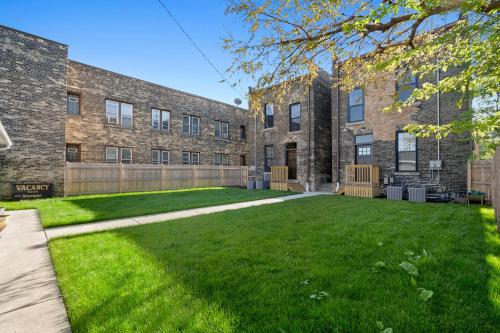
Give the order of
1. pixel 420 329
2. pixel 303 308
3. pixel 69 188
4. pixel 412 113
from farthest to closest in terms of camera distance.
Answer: pixel 69 188, pixel 412 113, pixel 303 308, pixel 420 329

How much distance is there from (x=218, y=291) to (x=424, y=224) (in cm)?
575

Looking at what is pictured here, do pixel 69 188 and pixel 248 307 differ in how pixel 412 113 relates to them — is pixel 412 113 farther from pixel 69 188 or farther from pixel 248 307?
pixel 69 188

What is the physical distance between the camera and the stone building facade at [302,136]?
54.3 ft

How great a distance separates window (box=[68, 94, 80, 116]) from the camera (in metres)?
14.7

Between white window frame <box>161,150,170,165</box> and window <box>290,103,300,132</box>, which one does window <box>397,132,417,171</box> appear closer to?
window <box>290,103,300,132</box>

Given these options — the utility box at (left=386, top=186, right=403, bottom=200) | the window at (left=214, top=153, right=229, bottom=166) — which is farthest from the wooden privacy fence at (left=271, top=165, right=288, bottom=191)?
the window at (left=214, top=153, right=229, bottom=166)

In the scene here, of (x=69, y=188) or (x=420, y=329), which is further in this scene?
(x=69, y=188)

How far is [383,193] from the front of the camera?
13211 mm

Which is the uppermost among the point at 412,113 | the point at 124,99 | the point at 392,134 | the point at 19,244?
the point at 124,99

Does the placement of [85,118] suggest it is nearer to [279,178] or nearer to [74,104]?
[74,104]

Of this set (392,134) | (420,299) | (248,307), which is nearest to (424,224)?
(420,299)

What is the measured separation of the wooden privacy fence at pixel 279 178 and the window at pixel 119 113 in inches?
423

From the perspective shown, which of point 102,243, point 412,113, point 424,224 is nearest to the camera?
point 102,243

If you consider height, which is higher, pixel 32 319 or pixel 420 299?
pixel 420 299
